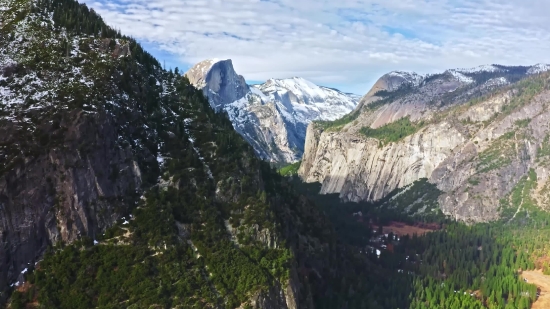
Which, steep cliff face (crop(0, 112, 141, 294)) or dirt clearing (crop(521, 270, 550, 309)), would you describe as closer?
steep cliff face (crop(0, 112, 141, 294))

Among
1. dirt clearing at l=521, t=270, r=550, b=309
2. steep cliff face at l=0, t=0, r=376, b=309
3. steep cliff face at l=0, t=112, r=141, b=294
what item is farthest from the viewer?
dirt clearing at l=521, t=270, r=550, b=309

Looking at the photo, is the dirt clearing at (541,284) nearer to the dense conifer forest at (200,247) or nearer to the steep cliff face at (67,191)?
the dense conifer forest at (200,247)

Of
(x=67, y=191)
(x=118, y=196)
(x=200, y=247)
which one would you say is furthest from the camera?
(x=118, y=196)

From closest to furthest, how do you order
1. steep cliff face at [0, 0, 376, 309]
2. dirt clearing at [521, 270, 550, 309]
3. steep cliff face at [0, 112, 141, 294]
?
steep cliff face at [0, 112, 141, 294] → steep cliff face at [0, 0, 376, 309] → dirt clearing at [521, 270, 550, 309]

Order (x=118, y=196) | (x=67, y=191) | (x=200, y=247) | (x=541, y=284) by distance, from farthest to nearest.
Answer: (x=541, y=284), (x=118, y=196), (x=200, y=247), (x=67, y=191)

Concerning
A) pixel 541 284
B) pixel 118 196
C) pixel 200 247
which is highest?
pixel 118 196

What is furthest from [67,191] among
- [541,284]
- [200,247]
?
[541,284]

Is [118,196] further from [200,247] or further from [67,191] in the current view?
[200,247]

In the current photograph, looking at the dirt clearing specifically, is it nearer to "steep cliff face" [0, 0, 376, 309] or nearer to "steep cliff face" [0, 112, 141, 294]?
"steep cliff face" [0, 0, 376, 309]

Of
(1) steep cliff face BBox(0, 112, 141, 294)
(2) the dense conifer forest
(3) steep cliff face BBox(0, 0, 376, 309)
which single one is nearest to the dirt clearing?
(2) the dense conifer forest
